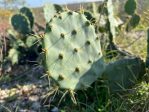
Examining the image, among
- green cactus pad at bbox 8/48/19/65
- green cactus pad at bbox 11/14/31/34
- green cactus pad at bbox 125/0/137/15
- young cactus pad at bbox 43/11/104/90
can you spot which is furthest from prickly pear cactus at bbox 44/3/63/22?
young cactus pad at bbox 43/11/104/90

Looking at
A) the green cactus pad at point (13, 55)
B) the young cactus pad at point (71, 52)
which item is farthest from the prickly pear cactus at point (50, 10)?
the young cactus pad at point (71, 52)

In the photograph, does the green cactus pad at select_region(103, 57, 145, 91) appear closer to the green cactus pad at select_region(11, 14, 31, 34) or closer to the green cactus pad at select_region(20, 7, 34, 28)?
the green cactus pad at select_region(11, 14, 31, 34)

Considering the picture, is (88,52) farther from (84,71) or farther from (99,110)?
(99,110)

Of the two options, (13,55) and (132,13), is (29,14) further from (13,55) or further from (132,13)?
(132,13)

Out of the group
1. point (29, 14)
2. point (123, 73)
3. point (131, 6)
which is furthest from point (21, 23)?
point (123, 73)

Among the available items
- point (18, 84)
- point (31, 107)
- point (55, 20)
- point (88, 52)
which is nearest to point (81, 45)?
point (88, 52)

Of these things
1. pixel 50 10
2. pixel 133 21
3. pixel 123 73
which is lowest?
pixel 123 73

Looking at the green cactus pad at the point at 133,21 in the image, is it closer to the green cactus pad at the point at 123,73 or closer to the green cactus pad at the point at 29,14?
the green cactus pad at the point at 29,14
